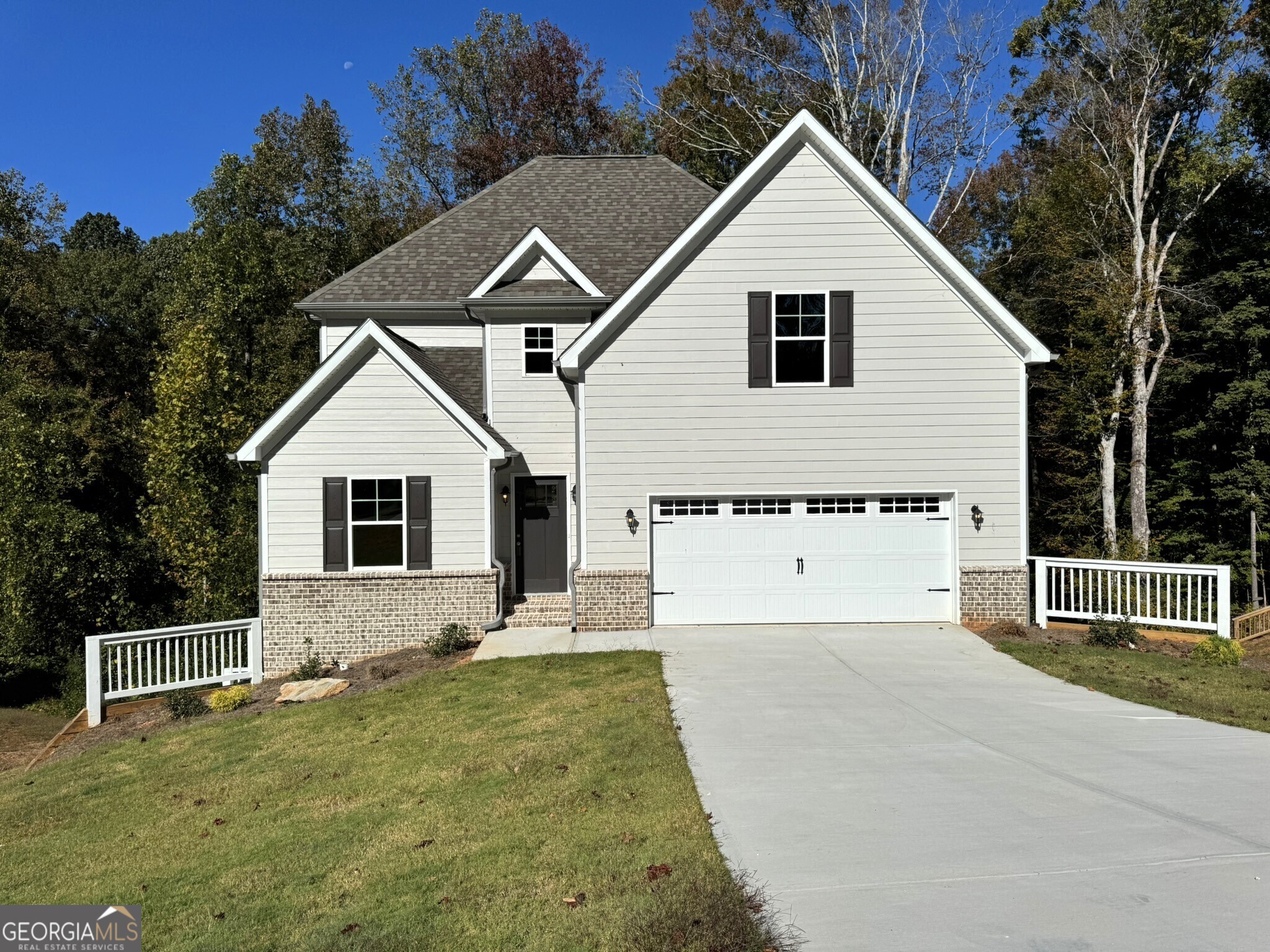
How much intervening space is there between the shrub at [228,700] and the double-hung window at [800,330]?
9636mm

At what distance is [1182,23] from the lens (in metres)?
21.2

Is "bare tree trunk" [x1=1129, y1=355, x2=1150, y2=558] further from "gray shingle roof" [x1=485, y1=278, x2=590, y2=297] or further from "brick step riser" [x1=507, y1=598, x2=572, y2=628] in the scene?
"brick step riser" [x1=507, y1=598, x2=572, y2=628]

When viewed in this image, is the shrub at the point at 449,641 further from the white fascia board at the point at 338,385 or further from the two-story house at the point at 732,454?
the white fascia board at the point at 338,385

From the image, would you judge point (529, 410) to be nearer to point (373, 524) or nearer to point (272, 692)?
point (373, 524)

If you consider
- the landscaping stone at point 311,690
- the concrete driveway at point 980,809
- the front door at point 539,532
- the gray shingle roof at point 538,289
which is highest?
the gray shingle roof at point 538,289

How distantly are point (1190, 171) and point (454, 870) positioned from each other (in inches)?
991

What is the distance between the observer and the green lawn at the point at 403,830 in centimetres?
427

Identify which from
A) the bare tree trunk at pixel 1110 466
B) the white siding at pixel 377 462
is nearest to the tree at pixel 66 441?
the white siding at pixel 377 462

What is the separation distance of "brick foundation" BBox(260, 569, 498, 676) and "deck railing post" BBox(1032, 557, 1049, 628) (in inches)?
366

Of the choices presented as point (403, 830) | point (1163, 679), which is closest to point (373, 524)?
point (403, 830)

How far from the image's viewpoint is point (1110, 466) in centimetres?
2194

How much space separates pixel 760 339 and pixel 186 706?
10.4 meters

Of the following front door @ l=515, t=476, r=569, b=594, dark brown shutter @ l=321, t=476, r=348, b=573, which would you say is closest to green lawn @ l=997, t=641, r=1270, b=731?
front door @ l=515, t=476, r=569, b=594

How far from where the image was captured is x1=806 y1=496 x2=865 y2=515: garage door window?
1330 centimetres
